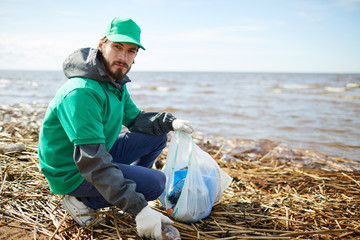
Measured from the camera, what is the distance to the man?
63.5 inches

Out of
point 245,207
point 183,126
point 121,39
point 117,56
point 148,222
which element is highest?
point 121,39

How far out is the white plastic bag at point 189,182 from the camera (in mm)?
2094

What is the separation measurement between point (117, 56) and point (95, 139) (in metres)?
0.64

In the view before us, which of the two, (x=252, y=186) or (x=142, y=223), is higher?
(x=142, y=223)

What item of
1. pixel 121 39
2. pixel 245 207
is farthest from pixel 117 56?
pixel 245 207

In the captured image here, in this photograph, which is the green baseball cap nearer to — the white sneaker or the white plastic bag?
the white plastic bag

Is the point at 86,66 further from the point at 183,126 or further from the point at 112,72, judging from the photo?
the point at 183,126

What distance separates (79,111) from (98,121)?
14cm

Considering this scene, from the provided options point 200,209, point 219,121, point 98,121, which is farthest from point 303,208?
point 219,121

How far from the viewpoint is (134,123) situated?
8.49 feet

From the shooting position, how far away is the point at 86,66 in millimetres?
1805

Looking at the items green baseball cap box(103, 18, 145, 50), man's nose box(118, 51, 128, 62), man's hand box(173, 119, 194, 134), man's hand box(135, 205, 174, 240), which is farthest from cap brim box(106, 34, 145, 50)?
man's hand box(135, 205, 174, 240)

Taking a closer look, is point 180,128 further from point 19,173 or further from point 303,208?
point 19,173

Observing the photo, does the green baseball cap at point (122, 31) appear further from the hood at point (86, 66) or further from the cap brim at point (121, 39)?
the hood at point (86, 66)
